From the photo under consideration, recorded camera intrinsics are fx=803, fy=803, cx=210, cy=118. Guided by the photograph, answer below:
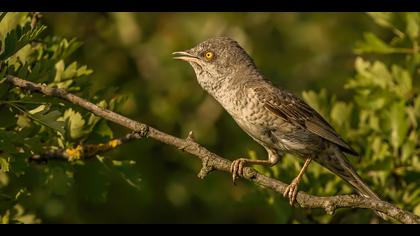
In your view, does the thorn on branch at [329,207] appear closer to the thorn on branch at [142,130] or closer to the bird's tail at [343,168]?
the thorn on branch at [142,130]

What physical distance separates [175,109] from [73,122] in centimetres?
348

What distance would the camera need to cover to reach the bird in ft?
19.2

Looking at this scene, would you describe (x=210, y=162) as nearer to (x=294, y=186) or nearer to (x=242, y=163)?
(x=242, y=163)

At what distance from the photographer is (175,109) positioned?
8.80 metres

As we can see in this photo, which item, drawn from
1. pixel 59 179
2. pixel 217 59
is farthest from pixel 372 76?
pixel 59 179

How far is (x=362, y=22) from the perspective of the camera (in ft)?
35.5

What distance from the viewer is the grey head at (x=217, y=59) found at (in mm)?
6223

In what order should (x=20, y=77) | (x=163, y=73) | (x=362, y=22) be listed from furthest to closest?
1. (x=362, y=22)
2. (x=163, y=73)
3. (x=20, y=77)

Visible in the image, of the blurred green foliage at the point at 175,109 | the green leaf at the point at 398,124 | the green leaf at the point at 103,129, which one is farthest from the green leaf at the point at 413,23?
the green leaf at the point at 103,129

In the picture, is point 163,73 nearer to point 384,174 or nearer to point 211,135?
point 211,135

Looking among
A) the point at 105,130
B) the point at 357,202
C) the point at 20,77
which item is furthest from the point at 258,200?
the point at 20,77

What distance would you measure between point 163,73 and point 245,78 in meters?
3.20

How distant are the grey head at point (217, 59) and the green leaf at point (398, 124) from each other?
1205 mm

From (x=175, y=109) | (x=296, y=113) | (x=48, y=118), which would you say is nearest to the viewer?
(x=48, y=118)
